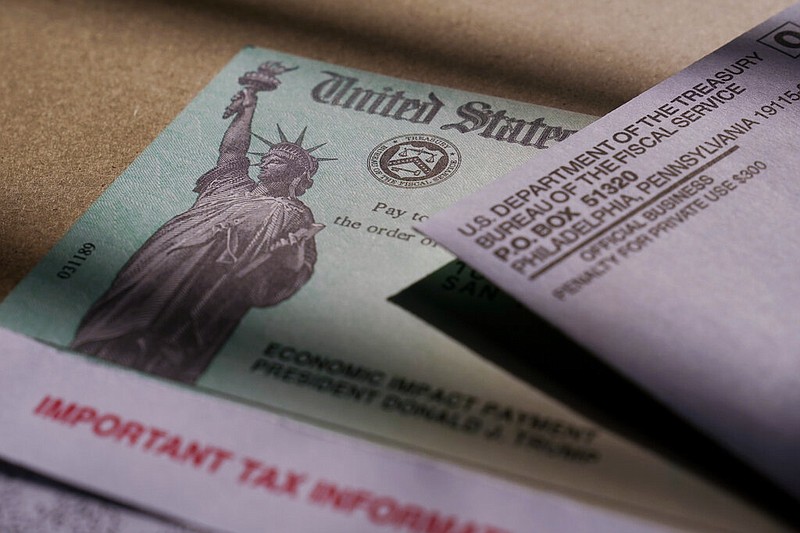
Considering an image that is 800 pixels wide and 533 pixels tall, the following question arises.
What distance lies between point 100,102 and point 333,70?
0.53ft

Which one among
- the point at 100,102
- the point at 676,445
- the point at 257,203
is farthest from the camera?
the point at 100,102

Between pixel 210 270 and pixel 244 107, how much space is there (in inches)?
6.3

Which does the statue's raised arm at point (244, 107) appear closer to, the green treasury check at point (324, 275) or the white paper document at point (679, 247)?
the green treasury check at point (324, 275)

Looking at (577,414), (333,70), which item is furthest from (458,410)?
(333,70)

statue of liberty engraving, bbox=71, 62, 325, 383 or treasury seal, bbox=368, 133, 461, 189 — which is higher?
treasury seal, bbox=368, 133, 461, 189

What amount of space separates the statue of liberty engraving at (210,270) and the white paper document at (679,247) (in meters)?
0.10

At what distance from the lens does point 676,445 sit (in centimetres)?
38

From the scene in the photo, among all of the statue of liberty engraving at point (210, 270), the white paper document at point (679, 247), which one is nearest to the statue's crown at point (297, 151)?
the statue of liberty engraving at point (210, 270)

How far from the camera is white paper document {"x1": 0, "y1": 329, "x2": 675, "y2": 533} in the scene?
0.37 meters

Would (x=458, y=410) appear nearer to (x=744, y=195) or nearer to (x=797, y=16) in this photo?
(x=744, y=195)

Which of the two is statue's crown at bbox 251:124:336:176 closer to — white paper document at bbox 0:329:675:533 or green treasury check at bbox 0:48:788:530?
green treasury check at bbox 0:48:788:530

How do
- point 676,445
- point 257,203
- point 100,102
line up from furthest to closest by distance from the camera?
point 100,102 < point 257,203 < point 676,445

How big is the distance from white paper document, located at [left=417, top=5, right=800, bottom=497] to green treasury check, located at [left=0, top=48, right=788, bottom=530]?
0.12 feet

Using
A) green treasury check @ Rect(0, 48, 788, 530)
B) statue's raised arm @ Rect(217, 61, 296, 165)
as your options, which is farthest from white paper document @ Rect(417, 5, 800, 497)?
statue's raised arm @ Rect(217, 61, 296, 165)
